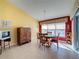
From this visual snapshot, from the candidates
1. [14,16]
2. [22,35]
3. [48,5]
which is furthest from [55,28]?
[14,16]

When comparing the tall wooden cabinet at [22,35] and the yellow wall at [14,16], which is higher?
the yellow wall at [14,16]

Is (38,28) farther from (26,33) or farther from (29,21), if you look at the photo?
(26,33)

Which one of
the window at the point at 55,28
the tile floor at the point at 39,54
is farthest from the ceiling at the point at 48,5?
the tile floor at the point at 39,54

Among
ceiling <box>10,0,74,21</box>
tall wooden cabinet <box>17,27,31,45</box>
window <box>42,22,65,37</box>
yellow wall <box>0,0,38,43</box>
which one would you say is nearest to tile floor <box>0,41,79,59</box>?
tall wooden cabinet <box>17,27,31,45</box>

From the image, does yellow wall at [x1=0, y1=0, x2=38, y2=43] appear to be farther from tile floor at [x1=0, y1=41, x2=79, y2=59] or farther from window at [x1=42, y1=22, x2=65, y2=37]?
tile floor at [x1=0, y1=41, x2=79, y2=59]

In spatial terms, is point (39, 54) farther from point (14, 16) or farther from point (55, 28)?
point (55, 28)

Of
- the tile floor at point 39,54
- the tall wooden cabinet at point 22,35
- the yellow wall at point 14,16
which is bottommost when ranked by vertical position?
the tile floor at point 39,54

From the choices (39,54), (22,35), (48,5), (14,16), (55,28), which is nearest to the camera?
(39,54)

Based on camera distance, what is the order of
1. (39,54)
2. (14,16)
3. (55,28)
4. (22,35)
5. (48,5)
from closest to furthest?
(39,54) → (48,5) → (14,16) → (22,35) → (55,28)

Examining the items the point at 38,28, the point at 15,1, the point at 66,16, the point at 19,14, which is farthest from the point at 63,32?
the point at 15,1

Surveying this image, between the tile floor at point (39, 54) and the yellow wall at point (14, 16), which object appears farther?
the yellow wall at point (14, 16)

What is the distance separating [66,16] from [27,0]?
3.46m

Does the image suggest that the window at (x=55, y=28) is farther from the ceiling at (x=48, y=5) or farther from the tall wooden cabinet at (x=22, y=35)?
the tall wooden cabinet at (x=22, y=35)

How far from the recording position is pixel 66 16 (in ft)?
24.9
